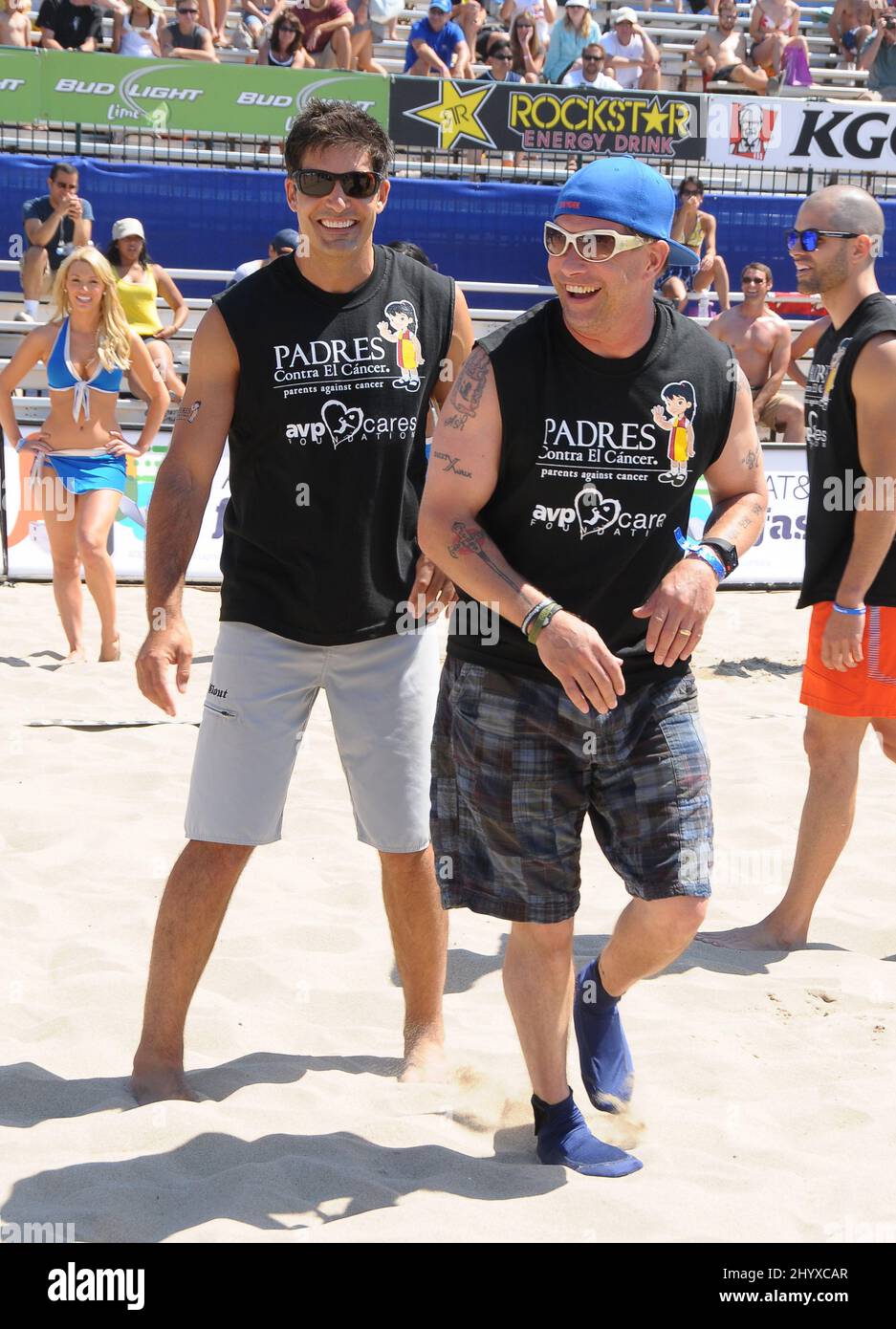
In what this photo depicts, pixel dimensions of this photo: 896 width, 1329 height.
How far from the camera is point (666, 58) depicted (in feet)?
58.5

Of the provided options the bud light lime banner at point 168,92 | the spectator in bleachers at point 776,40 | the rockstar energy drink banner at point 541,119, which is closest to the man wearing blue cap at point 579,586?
the bud light lime banner at point 168,92

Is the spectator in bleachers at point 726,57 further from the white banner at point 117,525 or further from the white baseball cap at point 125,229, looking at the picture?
the white banner at point 117,525

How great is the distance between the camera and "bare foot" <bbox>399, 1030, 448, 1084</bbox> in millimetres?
3402

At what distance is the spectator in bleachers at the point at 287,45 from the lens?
1464 centimetres

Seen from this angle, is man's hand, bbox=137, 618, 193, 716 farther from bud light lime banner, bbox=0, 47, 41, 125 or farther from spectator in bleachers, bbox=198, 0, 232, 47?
spectator in bleachers, bbox=198, 0, 232, 47

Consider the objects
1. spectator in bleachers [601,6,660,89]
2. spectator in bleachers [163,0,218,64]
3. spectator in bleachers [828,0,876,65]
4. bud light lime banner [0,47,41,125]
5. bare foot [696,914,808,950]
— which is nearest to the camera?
bare foot [696,914,808,950]

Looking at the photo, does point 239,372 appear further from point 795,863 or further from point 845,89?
point 845,89

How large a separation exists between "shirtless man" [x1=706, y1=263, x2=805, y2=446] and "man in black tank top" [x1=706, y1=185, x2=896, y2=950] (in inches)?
307

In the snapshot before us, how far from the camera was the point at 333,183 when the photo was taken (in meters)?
3.24

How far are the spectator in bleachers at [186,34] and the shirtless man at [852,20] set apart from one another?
871 cm

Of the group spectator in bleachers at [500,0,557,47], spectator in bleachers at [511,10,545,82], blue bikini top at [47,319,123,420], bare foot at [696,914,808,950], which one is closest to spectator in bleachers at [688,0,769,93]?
spectator in bleachers at [500,0,557,47]

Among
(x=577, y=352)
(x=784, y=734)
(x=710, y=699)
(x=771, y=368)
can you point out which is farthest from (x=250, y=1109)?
(x=771, y=368)

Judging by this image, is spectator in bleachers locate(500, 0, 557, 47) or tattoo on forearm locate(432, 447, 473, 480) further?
spectator in bleachers locate(500, 0, 557, 47)
